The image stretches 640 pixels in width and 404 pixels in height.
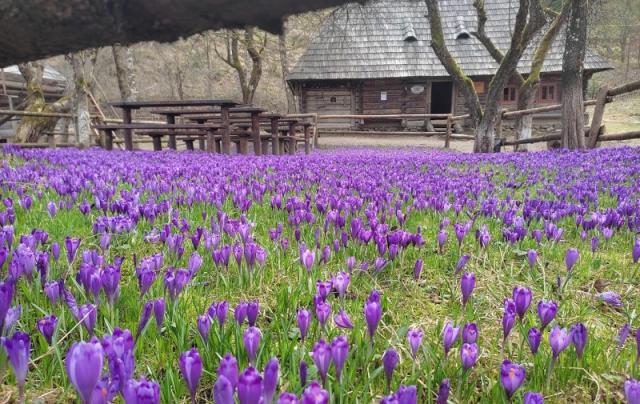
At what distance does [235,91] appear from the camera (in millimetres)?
53188

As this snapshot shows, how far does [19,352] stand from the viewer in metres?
0.97

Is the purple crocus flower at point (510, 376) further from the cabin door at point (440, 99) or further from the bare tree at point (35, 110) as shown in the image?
the cabin door at point (440, 99)

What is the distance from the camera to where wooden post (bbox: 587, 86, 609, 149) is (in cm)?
1259

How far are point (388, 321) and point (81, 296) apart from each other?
3.84ft

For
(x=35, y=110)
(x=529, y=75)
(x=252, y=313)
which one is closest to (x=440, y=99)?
(x=529, y=75)

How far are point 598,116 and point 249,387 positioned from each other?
1435 cm

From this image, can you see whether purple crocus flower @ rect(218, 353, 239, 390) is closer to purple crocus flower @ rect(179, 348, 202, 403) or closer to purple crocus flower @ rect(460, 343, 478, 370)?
purple crocus flower @ rect(179, 348, 202, 403)

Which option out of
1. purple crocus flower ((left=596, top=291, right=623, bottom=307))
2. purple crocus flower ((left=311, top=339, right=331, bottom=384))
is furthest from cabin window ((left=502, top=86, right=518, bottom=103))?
purple crocus flower ((left=311, top=339, right=331, bottom=384))

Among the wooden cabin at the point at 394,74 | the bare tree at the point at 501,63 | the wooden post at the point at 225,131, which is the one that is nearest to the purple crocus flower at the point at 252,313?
the wooden post at the point at 225,131

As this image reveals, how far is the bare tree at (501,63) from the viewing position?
522 inches

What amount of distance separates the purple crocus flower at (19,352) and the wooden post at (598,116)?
1373 cm

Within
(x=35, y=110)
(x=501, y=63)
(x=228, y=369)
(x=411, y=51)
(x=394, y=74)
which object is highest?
(x=411, y=51)

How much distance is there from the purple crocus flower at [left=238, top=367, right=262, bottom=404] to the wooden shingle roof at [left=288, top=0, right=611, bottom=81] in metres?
27.7

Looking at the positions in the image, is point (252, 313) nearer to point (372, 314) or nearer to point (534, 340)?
point (372, 314)
